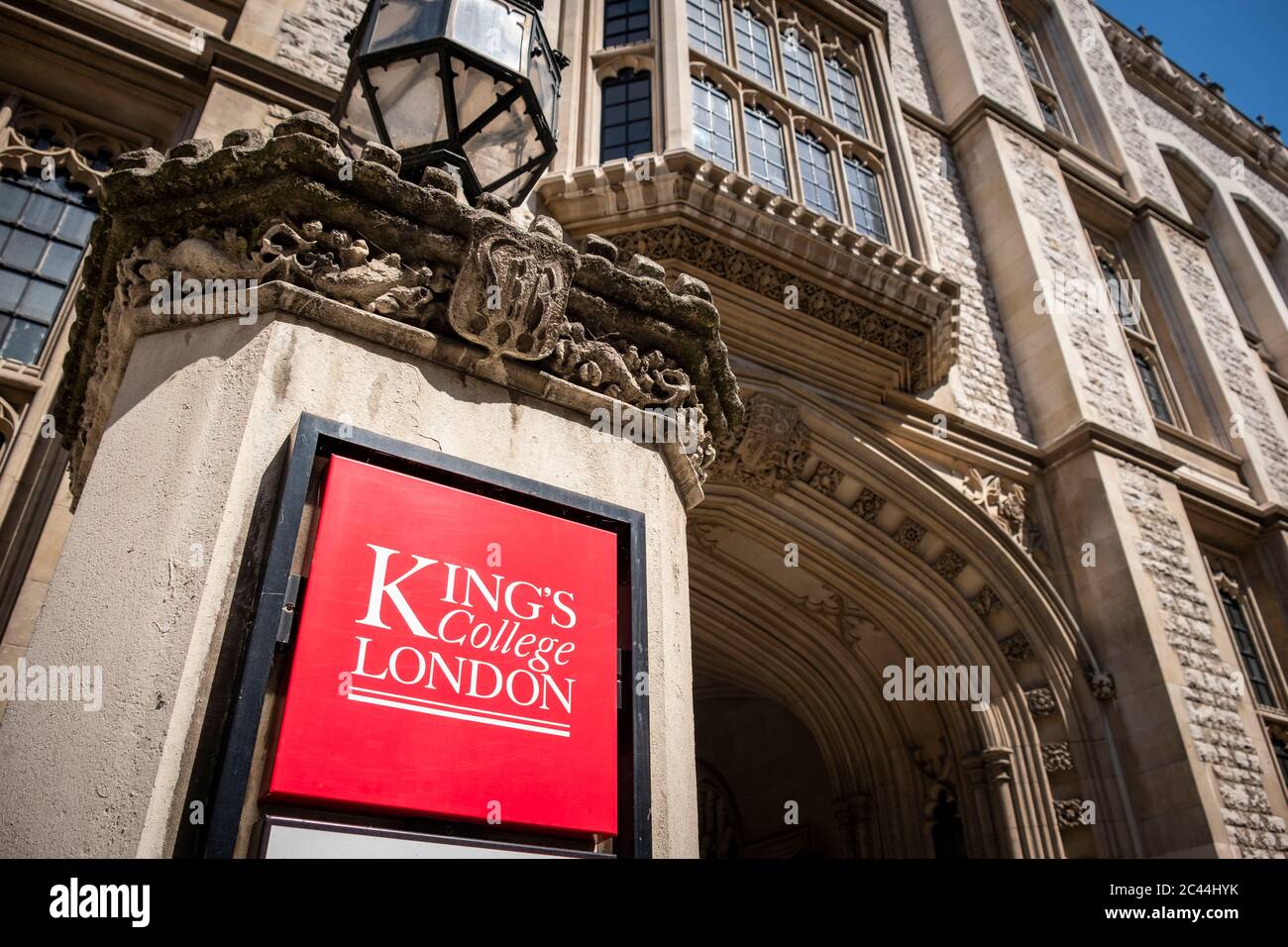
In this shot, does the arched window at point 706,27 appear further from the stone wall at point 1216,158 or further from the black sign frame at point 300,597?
the stone wall at point 1216,158

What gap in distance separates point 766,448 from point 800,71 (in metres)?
4.73

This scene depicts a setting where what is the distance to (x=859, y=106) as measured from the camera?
927 centimetres

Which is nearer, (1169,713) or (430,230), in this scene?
(430,230)

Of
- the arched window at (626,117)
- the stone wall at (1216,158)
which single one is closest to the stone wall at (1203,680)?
the arched window at (626,117)

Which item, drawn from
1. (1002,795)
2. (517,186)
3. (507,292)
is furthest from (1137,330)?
(507,292)

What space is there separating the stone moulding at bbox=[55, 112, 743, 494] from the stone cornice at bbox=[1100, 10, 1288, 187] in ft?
60.3

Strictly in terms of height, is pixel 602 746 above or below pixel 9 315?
below

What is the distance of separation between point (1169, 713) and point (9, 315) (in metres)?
8.11

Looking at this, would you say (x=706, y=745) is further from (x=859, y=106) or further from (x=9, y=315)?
(x=9, y=315)

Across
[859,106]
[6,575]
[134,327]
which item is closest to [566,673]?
[134,327]

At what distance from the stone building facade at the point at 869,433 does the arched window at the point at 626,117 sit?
0.10 feet

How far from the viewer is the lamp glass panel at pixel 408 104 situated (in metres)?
2.90

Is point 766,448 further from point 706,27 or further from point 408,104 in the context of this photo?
point 706,27

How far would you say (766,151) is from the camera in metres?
8.09
